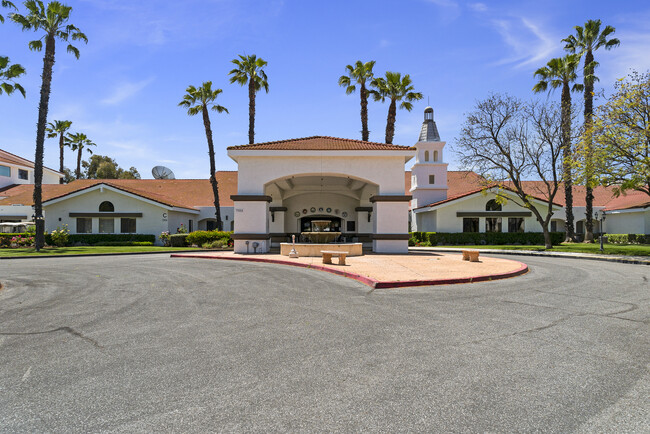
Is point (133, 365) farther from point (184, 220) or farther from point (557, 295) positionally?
point (184, 220)

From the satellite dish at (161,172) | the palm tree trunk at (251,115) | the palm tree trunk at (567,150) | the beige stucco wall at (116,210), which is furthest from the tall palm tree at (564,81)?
the satellite dish at (161,172)

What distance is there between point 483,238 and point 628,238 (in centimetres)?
1274

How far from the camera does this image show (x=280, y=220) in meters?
33.4

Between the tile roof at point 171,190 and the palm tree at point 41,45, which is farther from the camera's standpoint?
the tile roof at point 171,190

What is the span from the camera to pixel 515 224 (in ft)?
116

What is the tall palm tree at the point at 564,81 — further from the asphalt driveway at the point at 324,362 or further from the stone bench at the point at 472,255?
the asphalt driveway at the point at 324,362

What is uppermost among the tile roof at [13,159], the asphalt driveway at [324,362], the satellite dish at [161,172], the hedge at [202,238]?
the tile roof at [13,159]

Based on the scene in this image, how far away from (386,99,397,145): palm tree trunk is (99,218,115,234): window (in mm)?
24625

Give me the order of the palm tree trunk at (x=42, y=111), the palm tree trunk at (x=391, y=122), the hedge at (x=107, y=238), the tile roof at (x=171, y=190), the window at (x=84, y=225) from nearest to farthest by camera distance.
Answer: the palm tree trunk at (x=42, y=111), the hedge at (x=107, y=238), the window at (x=84, y=225), the palm tree trunk at (x=391, y=122), the tile roof at (x=171, y=190)

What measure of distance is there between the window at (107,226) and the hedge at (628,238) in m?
43.8

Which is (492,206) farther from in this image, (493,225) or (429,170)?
(429,170)

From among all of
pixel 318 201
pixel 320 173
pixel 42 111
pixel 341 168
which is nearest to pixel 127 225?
pixel 42 111

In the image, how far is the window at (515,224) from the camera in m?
35.4

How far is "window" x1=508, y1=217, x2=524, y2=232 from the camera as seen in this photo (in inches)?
1394
